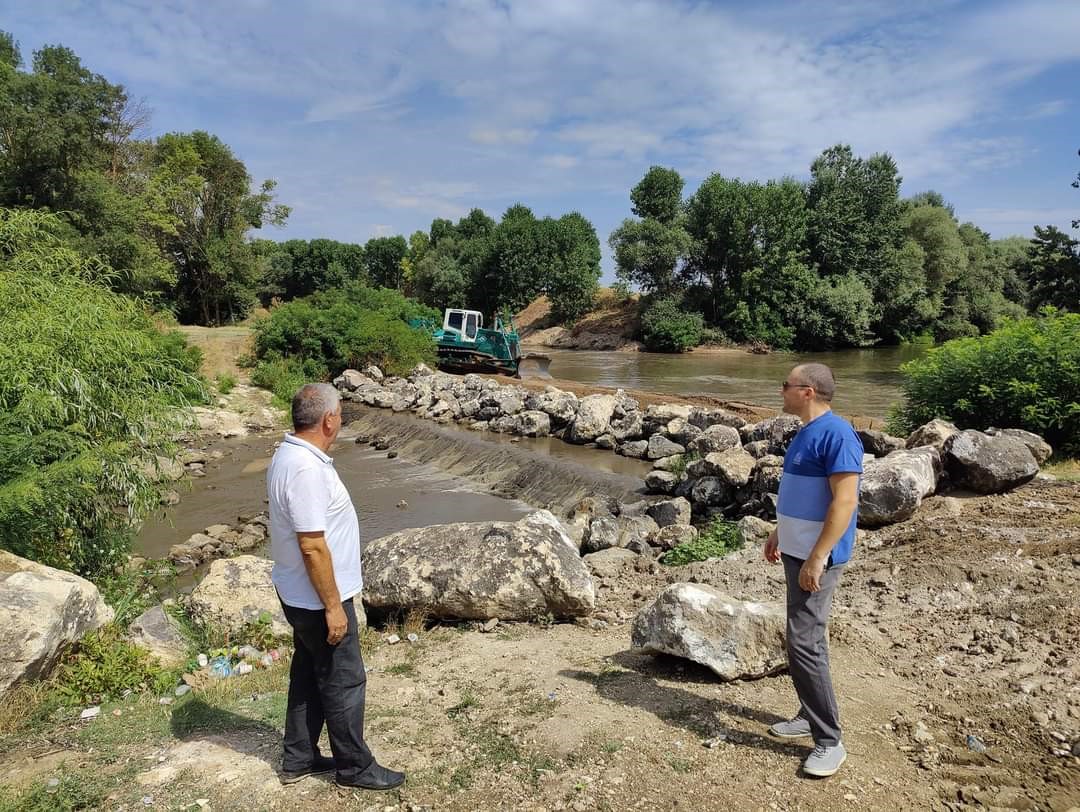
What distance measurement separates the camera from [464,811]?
3.05 metres

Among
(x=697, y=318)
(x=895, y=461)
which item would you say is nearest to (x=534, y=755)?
(x=895, y=461)

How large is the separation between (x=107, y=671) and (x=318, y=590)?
2648 millimetres

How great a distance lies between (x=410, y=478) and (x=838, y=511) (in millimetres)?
12333

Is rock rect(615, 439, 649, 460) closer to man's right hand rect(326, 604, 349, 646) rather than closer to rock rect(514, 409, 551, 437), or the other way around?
rock rect(514, 409, 551, 437)

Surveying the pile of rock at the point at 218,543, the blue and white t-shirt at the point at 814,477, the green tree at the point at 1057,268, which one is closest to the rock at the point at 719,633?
the blue and white t-shirt at the point at 814,477

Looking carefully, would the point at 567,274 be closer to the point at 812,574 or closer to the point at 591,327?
the point at 591,327

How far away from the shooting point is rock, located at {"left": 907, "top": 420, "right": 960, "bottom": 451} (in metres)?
8.33

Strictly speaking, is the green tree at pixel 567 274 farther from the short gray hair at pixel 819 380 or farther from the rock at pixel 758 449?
the short gray hair at pixel 819 380

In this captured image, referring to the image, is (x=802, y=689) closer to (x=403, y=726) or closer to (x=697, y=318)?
(x=403, y=726)

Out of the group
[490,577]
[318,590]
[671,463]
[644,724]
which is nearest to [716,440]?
[671,463]

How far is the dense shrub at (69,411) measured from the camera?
5754mm

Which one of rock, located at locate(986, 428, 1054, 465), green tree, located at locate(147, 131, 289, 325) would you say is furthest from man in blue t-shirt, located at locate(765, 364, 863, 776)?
green tree, located at locate(147, 131, 289, 325)

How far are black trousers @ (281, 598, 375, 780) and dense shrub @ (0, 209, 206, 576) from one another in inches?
139

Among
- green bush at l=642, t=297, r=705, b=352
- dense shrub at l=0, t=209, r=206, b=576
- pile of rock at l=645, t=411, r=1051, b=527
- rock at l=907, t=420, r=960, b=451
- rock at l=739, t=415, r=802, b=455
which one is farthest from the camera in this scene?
green bush at l=642, t=297, r=705, b=352
